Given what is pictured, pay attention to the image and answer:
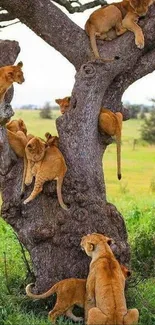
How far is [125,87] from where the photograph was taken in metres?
8.34

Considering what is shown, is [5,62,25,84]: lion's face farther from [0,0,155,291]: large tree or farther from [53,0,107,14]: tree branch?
[53,0,107,14]: tree branch

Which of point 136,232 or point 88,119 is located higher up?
point 88,119

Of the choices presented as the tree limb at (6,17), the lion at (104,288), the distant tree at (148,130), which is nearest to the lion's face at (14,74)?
the tree limb at (6,17)

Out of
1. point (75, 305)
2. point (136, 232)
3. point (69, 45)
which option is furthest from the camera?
point (136, 232)

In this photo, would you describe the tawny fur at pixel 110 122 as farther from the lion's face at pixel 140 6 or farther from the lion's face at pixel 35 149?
the lion's face at pixel 140 6

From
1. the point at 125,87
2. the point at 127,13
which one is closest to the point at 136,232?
the point at 125,87

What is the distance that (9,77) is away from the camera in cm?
769

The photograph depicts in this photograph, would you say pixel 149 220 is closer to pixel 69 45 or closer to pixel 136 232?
pixel 136 232

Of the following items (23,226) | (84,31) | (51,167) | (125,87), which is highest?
(84,31)

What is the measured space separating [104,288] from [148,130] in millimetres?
18717

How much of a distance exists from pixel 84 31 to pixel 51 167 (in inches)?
58.4

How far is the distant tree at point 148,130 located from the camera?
24875mm

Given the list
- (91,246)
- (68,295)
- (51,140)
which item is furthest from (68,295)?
(51,140)

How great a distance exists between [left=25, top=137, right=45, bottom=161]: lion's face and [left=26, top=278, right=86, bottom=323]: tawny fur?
1140 mm
